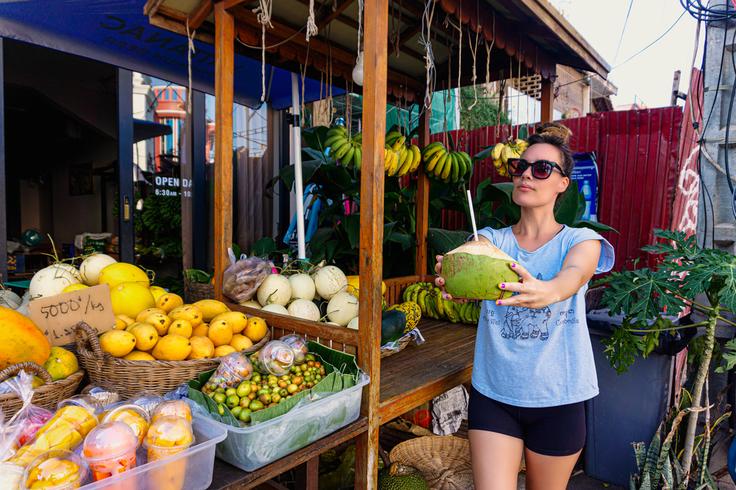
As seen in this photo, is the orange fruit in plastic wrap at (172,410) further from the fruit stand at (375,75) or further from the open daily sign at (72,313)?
the open daily sign at (72,313)

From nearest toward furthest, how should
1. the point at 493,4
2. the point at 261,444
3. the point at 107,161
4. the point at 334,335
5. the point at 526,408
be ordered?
the point at 261,444
the point at 526,408
the point at 334,335
the point at 493,4
the point at 107,161

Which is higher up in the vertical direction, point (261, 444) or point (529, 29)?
point (529, 29)

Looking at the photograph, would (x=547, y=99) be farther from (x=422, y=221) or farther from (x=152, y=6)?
(x=152, y=6)

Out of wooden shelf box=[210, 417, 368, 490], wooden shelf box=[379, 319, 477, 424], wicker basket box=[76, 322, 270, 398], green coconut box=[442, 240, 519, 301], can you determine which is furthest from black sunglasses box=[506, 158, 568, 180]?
wicker basket box=[76, 322, 270, 398]

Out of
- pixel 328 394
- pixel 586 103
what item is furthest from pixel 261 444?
pixel 586 103

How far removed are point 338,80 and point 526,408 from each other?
110 inches

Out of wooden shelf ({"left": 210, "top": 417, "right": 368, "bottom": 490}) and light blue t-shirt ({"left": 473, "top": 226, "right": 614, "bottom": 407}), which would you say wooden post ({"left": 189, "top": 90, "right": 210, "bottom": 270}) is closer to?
wooden shelf ({"left": 210, "top": 417, "right": 368, "bottom": 490})

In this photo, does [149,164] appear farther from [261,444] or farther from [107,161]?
[261,444]

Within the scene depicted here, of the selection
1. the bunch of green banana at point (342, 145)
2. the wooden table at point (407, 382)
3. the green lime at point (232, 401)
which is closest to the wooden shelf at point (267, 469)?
the wooden table at point (407, 382)

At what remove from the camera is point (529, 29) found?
301 cm

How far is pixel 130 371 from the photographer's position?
1562mm

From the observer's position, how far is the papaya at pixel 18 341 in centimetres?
141

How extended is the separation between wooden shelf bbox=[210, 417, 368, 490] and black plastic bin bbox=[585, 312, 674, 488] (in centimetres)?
202

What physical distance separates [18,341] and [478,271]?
4.75 ft
